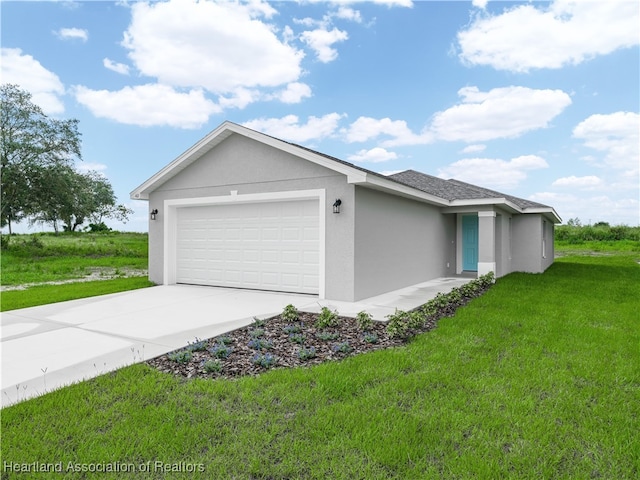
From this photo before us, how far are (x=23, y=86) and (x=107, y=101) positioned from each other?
30.0ft

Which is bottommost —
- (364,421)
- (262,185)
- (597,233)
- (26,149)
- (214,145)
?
(364,421)

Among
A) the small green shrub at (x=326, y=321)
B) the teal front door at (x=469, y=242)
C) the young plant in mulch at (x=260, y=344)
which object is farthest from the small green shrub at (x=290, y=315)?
the teal front door at (x=469, y=242)

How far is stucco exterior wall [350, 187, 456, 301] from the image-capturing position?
859 cm

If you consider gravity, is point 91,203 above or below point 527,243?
above

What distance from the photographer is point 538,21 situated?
35.9 ft

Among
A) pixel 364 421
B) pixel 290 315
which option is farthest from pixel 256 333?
pixel 364 421

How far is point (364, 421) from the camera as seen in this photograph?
3.10 meters

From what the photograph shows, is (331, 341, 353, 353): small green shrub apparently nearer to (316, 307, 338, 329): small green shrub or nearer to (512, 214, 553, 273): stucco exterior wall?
(316, 307, 338, 329): small green shrub

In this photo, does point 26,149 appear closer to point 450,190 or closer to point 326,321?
point 450,190

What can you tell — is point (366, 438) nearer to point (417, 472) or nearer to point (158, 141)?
point (417, 472)

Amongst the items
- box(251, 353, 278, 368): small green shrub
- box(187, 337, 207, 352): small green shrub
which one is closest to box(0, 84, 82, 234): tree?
box(187, 337, 207, 352): small green shrub

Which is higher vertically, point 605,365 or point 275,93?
point 275,93

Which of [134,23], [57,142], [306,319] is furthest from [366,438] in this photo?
[57,142]

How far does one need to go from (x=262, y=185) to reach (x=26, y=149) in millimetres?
17125
